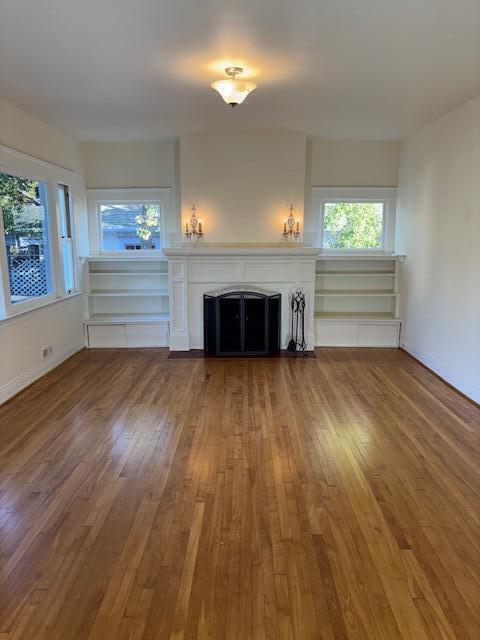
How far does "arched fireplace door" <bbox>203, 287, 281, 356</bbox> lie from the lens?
18.4ft

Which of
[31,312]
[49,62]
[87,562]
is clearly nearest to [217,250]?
[31,312]

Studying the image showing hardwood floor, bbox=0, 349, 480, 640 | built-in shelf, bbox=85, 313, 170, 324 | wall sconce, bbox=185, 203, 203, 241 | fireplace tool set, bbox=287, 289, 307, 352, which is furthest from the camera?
built-in shelf, bbox=85, 313, 170, 324

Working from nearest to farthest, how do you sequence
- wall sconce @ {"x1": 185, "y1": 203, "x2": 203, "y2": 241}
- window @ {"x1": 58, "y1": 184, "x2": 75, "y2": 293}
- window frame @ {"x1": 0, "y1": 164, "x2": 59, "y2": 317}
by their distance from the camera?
1. window frame @ {"x1": 0, "y1": 164, "x2": 59, "y2": 317}
2. window @ {"x1": 58, "y1": 184, "x2": 75, "y2": 293}
3. wall sconce @ {"x1": 185, "y1": 203, "x2": 203, "y2": 241}

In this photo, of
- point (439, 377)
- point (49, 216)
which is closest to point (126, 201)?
point (49, 216)

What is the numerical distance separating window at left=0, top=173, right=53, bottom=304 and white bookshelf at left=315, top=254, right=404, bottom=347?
11.6ft

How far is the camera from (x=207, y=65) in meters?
3.25

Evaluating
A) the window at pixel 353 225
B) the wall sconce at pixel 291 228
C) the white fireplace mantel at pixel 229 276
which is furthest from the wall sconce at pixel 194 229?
the window at pixel 353 225

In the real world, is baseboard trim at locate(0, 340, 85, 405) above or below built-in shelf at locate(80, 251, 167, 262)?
below

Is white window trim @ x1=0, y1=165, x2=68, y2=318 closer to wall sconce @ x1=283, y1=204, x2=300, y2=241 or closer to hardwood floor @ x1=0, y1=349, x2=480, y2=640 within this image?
hardwood floor @ x1=0, y1=349, x2=480, y2=640

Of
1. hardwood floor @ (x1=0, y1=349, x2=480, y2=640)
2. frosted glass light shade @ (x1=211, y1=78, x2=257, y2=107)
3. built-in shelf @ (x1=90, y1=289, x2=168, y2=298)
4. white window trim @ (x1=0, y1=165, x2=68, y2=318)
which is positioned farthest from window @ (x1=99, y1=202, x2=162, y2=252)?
frosted glass light shade @ (x1=211, y1=78, x2=257, y2=107)

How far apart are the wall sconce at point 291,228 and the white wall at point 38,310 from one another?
9.23 ft

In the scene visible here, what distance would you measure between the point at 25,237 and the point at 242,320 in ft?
8.63

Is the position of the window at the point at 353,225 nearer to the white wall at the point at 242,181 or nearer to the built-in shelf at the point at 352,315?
the white wall at the point at 242,181

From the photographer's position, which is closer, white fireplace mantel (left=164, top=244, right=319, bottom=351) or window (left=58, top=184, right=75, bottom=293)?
window (left=58, top=184, right=75, bottom=293)
